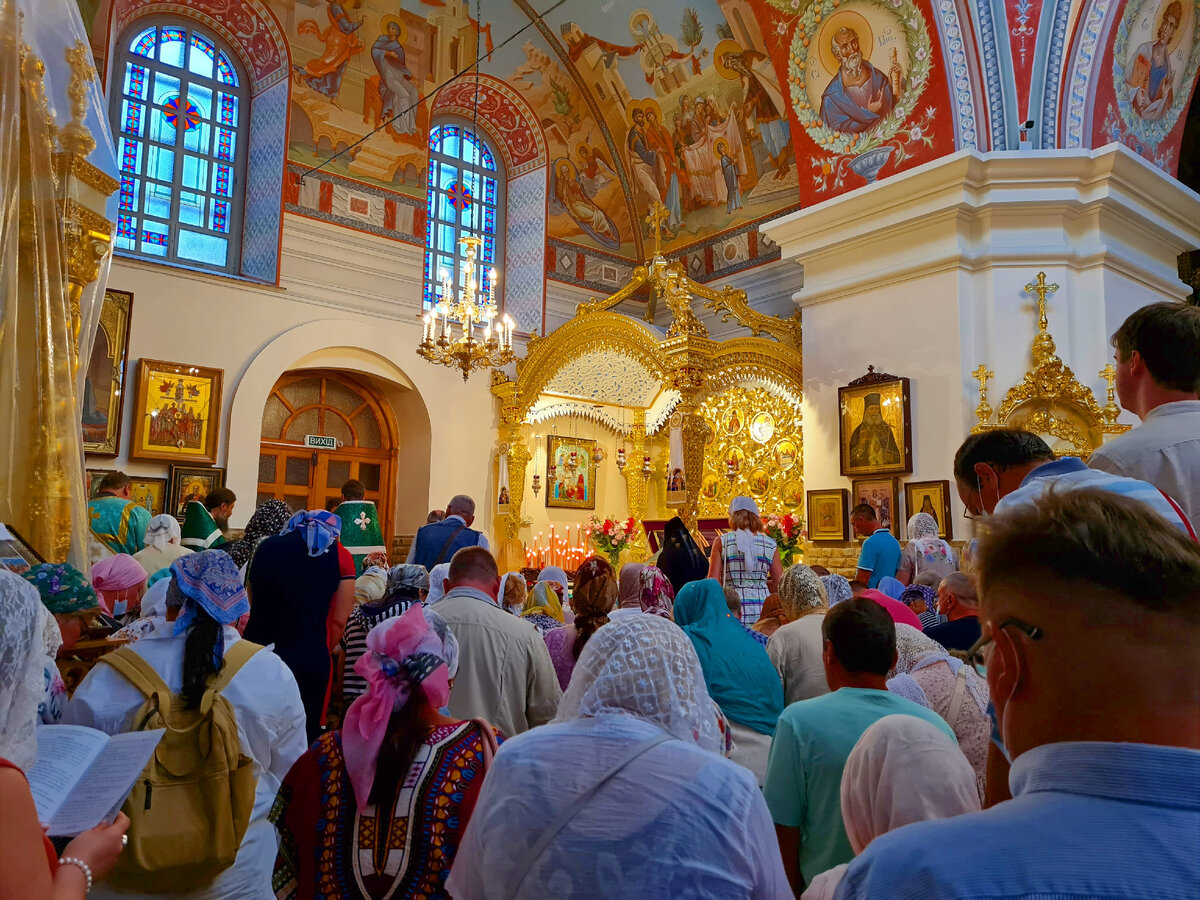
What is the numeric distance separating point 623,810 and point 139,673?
1503mm

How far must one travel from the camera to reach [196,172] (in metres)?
11.7

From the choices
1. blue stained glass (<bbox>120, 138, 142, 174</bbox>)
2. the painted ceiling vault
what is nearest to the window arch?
blue stained glass (<bbox>120, 138, 142, 174</bbox>)

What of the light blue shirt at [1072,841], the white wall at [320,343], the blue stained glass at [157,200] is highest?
the blue stained glass at [157,200]

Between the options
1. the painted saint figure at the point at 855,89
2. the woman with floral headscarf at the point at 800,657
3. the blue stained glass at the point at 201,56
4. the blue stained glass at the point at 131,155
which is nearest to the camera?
the woman with floral headscarf at the point at 800,657

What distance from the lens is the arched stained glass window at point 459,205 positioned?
45.3 feet

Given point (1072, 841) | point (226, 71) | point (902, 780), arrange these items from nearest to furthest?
1. point (1072, 841)
2. point (902, 780)
3. point (226, 71)

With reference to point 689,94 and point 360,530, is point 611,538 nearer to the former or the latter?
point 360,530

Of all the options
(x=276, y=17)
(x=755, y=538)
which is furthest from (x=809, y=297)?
(x=276, y=17)

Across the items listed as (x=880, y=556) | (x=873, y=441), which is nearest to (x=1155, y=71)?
(x=873, y=441)

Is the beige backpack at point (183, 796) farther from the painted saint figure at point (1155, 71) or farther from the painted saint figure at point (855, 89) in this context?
the painted saint figure at point (1155, 71)

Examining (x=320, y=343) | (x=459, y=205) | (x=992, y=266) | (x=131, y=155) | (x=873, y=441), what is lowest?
(x=873, y=441)

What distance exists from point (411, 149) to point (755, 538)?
9.11 metres

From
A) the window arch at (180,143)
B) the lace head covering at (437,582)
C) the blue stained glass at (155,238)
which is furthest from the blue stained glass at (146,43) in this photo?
the lace head covering at (437,582)

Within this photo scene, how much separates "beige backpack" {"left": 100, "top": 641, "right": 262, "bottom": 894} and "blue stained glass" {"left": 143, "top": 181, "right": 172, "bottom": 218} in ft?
34.7
